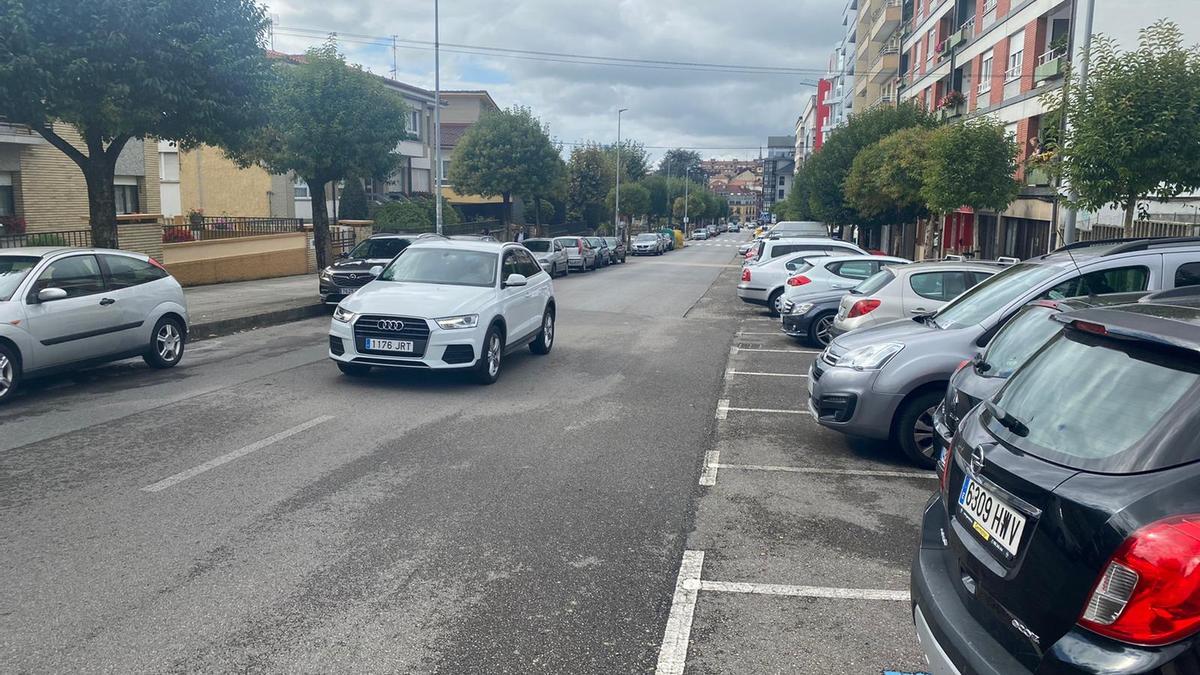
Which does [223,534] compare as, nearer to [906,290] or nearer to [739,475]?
[739,475]

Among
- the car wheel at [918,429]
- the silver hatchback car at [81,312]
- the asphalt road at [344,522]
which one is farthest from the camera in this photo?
the silver hatchback car at [81,312]

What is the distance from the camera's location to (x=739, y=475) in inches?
287

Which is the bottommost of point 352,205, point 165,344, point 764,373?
point 764,373

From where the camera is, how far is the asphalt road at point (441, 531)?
14.0ft

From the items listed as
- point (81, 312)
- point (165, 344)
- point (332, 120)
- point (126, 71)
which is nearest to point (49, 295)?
point (81, 312)

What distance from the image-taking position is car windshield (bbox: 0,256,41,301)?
376 inches

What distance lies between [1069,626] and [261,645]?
3.19 metres

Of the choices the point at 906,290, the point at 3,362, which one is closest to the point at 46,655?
the point at 3,362

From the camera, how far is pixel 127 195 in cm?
3034

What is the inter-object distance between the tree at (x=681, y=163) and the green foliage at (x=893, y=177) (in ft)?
456

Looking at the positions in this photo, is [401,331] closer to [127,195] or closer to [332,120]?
[332,120]

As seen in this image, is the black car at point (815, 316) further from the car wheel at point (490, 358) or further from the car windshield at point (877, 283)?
the car wheel at point (490, 358)

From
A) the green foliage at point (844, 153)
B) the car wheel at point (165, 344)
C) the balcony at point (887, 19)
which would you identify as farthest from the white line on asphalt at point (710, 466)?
the balcony at point (887, 19)

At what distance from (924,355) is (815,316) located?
25.3 feet
